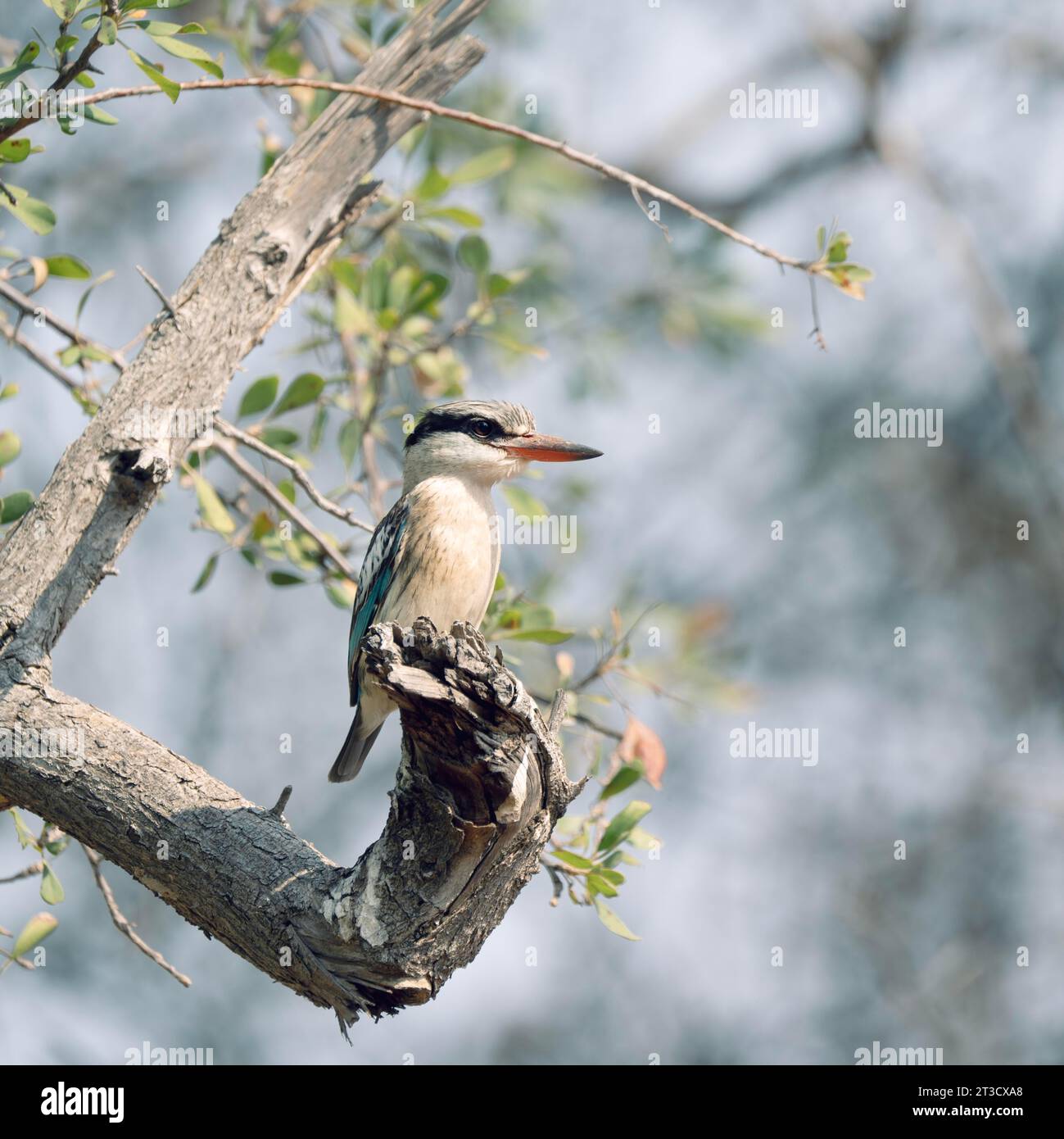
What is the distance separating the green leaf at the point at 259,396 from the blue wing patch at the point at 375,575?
1.74 feet

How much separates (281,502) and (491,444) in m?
0.80

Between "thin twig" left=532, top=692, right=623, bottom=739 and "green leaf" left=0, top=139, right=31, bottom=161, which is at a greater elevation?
"green leaf" left=0, top=139, right=31, bottom=161

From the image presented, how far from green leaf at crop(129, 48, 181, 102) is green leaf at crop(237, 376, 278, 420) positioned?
47.9 inches

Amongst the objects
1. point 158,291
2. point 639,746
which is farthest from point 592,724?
point 158,291

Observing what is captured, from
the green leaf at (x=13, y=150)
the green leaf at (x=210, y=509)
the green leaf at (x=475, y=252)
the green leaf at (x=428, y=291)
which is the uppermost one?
the green leaf at (x=475, y=252)

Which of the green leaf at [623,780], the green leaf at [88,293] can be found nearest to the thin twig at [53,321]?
the green leaf at [88,293]

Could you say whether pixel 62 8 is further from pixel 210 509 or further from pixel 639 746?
pixel 639 746

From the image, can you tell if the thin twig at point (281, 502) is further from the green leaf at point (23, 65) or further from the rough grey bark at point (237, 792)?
the green leaf at point (23, 65)

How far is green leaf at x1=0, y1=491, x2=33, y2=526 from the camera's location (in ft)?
10.3

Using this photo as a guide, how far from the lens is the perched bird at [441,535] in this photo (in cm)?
383

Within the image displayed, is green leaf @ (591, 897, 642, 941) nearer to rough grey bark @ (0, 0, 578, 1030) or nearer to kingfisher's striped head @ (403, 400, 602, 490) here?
rough grey bark @ (0, 0, 578, 1030)

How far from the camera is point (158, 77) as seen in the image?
272cm

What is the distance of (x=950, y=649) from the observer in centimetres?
1090

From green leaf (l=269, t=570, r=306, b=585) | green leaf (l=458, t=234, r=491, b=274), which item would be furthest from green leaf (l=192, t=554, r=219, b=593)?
green leaf (l=458, t=234, r=491, b=274)
